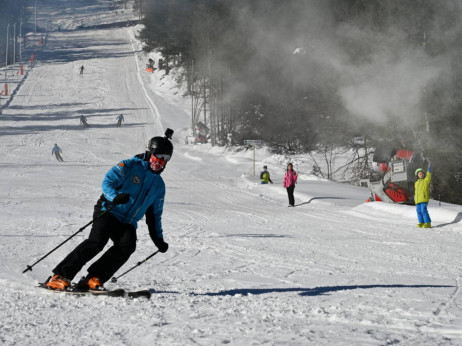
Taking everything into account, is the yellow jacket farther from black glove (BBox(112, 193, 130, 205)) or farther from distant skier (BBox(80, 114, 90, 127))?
distant skier (BBox(80, 114, 90, 127))

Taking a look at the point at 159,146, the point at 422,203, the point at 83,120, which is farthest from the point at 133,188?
the point at 83,120

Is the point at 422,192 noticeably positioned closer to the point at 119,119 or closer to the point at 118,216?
the point at 118,216

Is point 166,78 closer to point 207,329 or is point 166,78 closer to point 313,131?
point 313,131

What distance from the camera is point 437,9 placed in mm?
22156

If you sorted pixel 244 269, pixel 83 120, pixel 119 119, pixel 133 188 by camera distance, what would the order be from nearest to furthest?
pixel 133 188 → pixel 244 269 → pixel 83 120 → pixel 119 119

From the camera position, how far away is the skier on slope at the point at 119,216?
193 inches

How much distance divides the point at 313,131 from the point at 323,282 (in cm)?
3152

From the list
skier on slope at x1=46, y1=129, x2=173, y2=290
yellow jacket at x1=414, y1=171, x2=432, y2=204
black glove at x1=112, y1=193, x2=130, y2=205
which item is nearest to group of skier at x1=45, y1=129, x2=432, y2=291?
skier on slope at x1=46, y1=129, x2=173, y2=290

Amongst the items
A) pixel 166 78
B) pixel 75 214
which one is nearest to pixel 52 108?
pixel 166 78

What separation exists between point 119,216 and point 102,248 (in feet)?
0.99

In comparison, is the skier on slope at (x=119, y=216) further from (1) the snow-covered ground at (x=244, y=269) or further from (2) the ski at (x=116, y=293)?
(1) the snow-covered ground at (x=244, y=269)

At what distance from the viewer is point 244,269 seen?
6.77 meters

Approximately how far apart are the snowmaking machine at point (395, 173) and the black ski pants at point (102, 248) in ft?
36.4

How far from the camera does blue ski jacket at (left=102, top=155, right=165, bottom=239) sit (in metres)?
4.86
